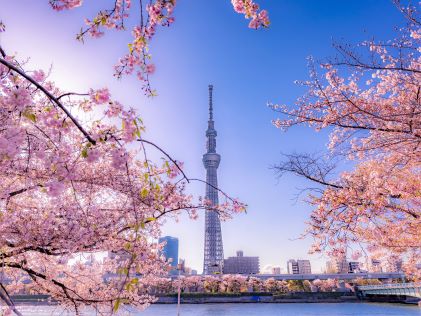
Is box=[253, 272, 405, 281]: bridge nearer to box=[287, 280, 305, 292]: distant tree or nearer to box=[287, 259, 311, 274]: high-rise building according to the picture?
box=[287, 280, 305, 292]: distant tree

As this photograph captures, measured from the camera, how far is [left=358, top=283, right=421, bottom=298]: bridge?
41.9 meters

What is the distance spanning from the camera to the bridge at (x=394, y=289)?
41.9m

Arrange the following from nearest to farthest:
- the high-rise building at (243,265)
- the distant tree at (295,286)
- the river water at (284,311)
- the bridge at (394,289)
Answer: the river water at (284,311) < the bridge at (394,289) < the distant tree at (295,286) < the high-rise building at (243,265)

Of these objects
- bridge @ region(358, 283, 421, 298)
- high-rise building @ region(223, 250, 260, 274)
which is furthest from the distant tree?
high-rise building @ region(223, 250, 260, 274)

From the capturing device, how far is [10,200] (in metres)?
5.15

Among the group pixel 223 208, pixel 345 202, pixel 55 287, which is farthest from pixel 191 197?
pixel 55 287

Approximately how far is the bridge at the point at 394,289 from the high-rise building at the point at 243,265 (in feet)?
257

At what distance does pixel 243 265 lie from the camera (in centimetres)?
14600

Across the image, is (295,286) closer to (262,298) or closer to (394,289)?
(262,298)

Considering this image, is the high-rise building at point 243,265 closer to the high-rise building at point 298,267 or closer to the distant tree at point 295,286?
the high-rise building at point 298,267

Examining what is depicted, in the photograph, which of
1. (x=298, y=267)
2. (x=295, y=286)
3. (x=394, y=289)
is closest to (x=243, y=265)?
(x=298, y=267)

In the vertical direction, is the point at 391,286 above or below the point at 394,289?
above

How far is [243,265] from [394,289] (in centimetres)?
10020

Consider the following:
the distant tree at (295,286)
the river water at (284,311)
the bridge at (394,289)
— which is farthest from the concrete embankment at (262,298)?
the river water at (284,311)
